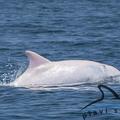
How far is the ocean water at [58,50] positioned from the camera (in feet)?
65.8

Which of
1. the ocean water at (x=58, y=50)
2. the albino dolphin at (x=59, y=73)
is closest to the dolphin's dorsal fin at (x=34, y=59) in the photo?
the albino dolphin at (x=59, y=73)

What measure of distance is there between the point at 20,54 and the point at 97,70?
699 cm

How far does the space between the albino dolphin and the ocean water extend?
601 mm

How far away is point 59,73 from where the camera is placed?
2452 cm

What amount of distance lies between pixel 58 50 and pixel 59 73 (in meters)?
8.18

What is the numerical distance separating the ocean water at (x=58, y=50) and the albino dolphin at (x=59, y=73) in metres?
0.60

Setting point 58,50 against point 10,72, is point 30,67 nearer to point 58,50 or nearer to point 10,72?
point 10,72

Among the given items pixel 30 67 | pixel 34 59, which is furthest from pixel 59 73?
pixel 34 59

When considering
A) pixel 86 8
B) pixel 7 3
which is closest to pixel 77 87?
pixel 86 8

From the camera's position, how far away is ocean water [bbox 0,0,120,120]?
20.0 m

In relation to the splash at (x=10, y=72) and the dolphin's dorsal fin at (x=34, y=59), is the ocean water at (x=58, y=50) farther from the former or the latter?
the dolphin's dorsal fin at (x=34, y=59)

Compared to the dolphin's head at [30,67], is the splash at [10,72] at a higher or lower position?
lower

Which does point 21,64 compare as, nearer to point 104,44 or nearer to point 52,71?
point 52,71

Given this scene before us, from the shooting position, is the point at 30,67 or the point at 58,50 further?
the point at 58,50
